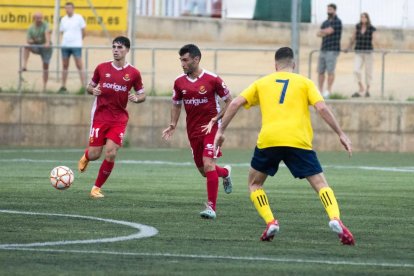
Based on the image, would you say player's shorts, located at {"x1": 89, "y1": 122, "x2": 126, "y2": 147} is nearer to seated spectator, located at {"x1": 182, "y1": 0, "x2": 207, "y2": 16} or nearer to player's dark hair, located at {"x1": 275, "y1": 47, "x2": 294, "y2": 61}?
player's dark hair, located at {"x1": 275, "y1": 47, "x2": 294, "y2": 61}

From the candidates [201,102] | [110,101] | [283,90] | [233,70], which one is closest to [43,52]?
[233,70]

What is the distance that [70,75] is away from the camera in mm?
31438

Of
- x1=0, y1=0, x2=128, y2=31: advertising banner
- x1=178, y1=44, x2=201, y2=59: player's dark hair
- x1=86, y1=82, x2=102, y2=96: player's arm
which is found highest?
x1=0, y1=0, x2=128, y2=31: advertising banner

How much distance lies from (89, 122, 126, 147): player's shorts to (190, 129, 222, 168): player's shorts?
6.55 feet

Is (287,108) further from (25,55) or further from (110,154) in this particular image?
(25,55)

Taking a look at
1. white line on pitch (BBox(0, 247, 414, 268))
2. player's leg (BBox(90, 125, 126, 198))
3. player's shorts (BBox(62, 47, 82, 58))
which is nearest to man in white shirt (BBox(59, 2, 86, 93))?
player's shorts (BBox(62, 47, 82, 58))

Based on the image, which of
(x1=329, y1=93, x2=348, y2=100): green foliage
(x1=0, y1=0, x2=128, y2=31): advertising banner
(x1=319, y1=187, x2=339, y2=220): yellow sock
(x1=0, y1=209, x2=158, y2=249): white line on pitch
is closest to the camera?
(x1=0, y1=209, x2=158, y2=249): white line on pitch

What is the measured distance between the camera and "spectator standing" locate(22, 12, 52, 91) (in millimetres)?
30578

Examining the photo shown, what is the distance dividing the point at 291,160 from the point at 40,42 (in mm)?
19491

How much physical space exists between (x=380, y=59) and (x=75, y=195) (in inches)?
560

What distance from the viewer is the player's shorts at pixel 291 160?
12414 millimetres

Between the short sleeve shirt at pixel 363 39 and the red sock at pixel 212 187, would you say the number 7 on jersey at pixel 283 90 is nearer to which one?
the red sock at pixel 212 187

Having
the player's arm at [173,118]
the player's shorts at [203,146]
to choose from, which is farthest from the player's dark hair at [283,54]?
the player's arm at [173,118]

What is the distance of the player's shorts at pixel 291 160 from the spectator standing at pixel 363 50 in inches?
679
